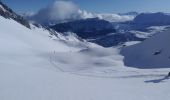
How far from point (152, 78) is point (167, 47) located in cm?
3699

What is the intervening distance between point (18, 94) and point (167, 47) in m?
51.1

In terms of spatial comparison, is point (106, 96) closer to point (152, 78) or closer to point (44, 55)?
point (152, 78)

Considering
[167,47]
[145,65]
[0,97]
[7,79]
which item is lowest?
[0,97]

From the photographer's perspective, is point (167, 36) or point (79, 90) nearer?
point (79, 90)

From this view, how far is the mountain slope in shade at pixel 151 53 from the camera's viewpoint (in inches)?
2387

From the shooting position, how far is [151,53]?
6694cm

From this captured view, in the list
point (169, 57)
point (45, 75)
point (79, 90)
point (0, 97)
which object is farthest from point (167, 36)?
point (0, 97)

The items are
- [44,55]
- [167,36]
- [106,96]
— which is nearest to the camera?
[106,96]

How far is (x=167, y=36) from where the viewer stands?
73500mm

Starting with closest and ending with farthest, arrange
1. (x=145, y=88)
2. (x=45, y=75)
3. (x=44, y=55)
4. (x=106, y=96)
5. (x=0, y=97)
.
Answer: (x=0, y=97) < (x=106, y=96) < (x=145, y=88) < (x=45, y=75) < (x=44, y=55)

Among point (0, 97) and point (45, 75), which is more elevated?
point (45, 75)

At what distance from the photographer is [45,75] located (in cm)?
3050

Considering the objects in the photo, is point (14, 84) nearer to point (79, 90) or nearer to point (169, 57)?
point (79, 90)

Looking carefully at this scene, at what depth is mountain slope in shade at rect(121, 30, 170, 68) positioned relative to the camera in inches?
2387
